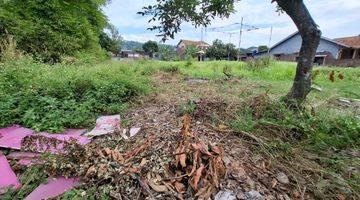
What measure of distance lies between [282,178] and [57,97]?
11.2ft

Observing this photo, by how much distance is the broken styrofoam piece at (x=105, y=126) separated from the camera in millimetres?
3230

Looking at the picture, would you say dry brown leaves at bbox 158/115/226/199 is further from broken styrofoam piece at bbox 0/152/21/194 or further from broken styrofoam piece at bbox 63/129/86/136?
broken styrofoam piece at bbox 63/129/86/136

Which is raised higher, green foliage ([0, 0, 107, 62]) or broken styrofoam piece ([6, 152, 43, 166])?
green foliage ([0, 0, 107, 62])

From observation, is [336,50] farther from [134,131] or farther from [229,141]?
[134,131]

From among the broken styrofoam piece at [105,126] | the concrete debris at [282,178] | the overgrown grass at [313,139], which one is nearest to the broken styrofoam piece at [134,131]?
the broken styrofoam piece at [105,126]

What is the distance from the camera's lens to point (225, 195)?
2.06m

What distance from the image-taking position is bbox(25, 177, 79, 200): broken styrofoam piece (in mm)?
2125

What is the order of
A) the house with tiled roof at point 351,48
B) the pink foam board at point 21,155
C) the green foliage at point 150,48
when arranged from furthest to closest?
the green foliage at point 150,48 → the house with tiled roof at point 351,48 → the pink foam board at point 21,155

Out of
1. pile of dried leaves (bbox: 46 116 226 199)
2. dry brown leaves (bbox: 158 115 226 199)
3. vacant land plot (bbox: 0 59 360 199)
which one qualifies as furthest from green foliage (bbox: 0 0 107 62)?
dry brown leaves (bbox: 158 115 226 199)

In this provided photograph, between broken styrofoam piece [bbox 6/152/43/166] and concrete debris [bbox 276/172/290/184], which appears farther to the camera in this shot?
broken styrofoam piece [bbox 6/152/43/166]

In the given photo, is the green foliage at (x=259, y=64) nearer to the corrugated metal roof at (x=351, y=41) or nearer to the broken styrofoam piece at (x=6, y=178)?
the broken styrofoam piece at (x=6, y=178)

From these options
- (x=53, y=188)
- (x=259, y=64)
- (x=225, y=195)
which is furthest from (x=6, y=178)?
(x=259, y=64)

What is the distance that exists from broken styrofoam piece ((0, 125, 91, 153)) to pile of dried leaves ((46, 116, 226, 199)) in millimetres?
431

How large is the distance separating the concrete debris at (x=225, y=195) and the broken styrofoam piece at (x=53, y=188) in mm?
1117
